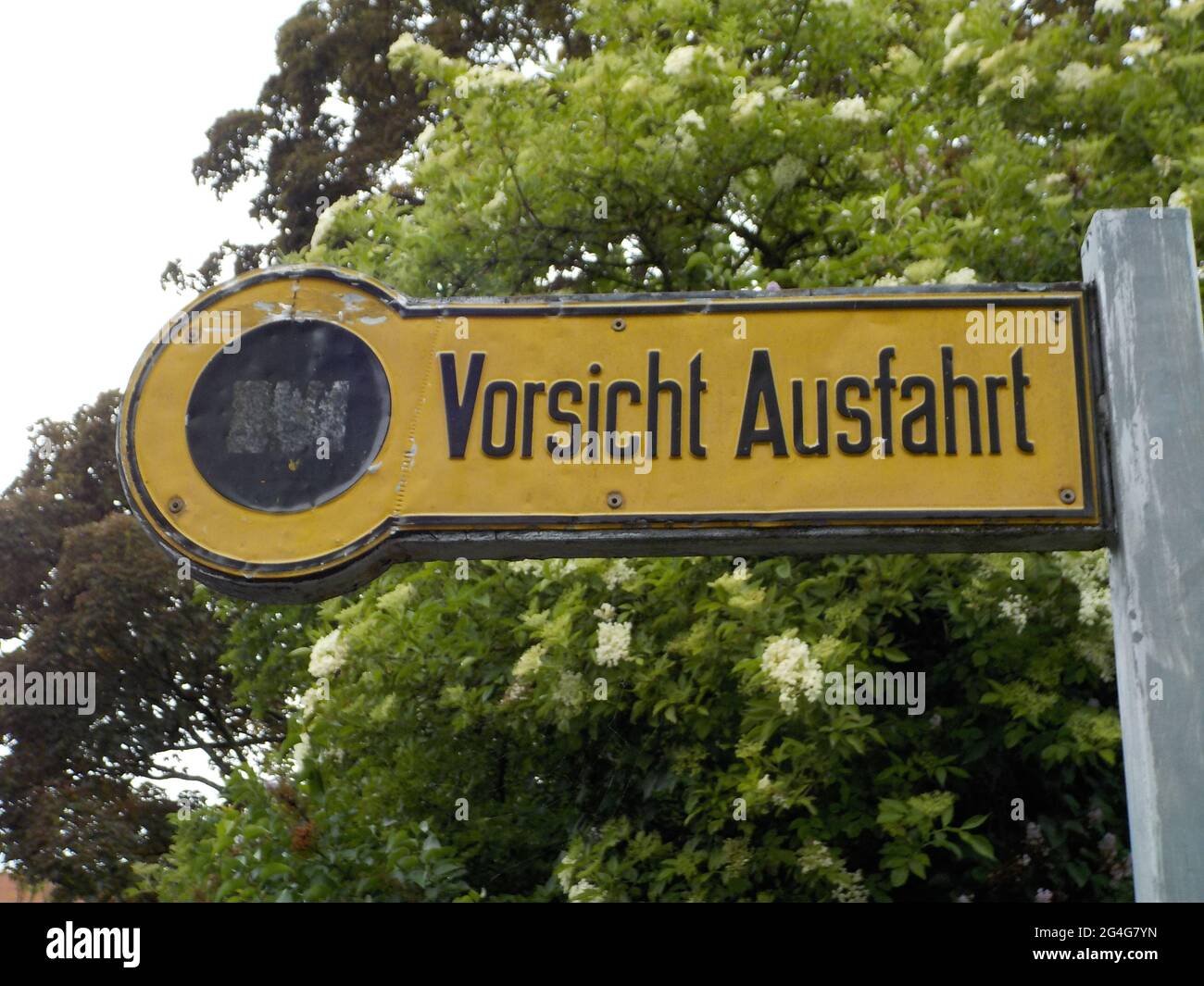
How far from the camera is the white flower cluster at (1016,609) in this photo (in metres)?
4.29

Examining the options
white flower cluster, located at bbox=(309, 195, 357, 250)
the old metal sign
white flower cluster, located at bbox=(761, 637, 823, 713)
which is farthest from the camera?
white flower cluster, located at bbox=(309, 195, 357, 250)

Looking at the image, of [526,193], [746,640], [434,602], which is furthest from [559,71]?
[746,640]

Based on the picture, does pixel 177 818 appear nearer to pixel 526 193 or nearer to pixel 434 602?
pixel 434 602

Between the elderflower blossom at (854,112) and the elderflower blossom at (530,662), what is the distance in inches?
109

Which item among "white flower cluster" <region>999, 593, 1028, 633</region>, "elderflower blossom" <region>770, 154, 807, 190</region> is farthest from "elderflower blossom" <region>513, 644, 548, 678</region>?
"elderflower blossom" <region>770, 154, 807, 190</region>

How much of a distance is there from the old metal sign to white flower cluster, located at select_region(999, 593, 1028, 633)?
1568 mm

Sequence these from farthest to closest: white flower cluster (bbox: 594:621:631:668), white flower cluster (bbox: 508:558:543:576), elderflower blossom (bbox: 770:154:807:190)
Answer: elderflower blossom (bbox: 770:154:807:190) < white flower cluster (bbox: 508:558:543:576) < white flower cluster (bbox: 594:621:631:668)

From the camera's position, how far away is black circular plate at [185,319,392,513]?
2.79 meters

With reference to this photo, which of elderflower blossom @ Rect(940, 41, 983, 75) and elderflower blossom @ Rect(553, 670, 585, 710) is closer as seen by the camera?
elderflower blossom @ Rect(553, 670, 585, 710)

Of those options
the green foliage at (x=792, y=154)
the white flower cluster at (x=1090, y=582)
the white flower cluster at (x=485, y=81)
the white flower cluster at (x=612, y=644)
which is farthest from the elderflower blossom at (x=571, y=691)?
the white flower cluster at (x=485, y=81)

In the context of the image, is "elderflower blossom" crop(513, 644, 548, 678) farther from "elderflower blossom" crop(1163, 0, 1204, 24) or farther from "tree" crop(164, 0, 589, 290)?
"tree" crop(164, 0, 589, 290)

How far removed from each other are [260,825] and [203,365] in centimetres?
202

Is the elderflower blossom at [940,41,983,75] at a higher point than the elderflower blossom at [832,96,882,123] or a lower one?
higher

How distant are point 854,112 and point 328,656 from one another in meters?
3.16
